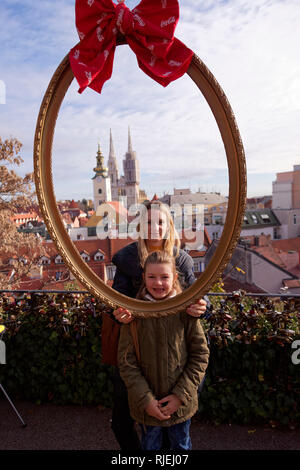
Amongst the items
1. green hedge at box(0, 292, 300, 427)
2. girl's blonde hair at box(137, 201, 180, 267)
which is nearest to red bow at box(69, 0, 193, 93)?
girl's blonde hair at box(137, 201, 180, 267)

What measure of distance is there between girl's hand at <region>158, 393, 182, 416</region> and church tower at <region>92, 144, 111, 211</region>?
115cm

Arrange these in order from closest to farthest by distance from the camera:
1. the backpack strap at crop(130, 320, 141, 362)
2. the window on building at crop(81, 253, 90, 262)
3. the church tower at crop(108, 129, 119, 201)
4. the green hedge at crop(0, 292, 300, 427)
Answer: the church tower at crop(108, 129, 119, 201), the backpack strap at crop(130, 320, 141, 362), the window on building at crop(81, 253, 90, 262), the green hedge at crop(0, 292, 300, 427)

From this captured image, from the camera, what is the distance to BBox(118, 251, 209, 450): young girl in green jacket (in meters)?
1.77

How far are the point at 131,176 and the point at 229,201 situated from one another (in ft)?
1.92

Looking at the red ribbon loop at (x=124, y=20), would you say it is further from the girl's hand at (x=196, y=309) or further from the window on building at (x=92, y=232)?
the girl's hand at (x=196, y=309)

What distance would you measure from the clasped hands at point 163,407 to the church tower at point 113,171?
3.79 ft

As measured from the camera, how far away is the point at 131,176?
1892mm

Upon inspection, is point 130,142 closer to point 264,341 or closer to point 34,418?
point 264,341

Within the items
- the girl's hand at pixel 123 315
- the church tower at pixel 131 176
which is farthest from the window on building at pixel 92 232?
the girl's hand at pixel 123 315

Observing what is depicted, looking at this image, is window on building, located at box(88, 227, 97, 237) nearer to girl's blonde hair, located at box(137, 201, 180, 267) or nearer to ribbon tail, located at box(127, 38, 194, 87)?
girl's blonde hair, located at box(137, 201, 180, 267)

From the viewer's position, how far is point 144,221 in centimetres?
191

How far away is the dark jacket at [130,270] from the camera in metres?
1.94

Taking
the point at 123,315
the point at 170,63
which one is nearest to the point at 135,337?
the point at 123,315
